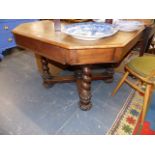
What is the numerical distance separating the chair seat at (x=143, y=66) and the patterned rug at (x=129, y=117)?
43 centimetres

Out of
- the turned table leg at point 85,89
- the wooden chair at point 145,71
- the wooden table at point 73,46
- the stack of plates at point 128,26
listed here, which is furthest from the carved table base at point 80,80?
the stack of plates at point 128,26

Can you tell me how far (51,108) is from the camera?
5.07ft

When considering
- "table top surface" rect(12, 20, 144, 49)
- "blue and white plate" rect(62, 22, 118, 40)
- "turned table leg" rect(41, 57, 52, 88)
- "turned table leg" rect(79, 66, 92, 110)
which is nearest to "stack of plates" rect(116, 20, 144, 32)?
"table top surface" rect(12, 20, 144, 49)

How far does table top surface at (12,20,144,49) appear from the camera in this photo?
3.10ft

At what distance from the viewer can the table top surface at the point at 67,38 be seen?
3.10 ft

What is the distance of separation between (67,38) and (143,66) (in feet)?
2.36

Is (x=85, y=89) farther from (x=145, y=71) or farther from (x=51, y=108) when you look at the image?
(x=145, y=71)

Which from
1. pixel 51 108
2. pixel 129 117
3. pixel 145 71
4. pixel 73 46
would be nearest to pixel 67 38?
pixel 73 46

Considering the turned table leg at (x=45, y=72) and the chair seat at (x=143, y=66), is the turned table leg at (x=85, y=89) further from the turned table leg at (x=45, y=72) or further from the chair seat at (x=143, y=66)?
the turned table leg at (x=45, y=72)

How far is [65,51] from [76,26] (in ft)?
0.94

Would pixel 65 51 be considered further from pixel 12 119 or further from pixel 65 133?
pixel 12 119

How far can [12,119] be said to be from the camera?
1433mm

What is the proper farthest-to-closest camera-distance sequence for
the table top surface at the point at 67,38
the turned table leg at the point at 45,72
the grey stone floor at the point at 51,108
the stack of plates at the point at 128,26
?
the turned table leg at the point at 45,72 → the grey stone floor at the point at 51,108 → the stack of plates at the point at 128,26 → the table top surface at the point at 67,38

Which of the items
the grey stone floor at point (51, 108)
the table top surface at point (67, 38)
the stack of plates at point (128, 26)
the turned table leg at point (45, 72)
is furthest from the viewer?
the turned table leg at point (45, 72)
